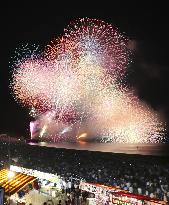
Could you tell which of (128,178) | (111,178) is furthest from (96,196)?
(128,178)

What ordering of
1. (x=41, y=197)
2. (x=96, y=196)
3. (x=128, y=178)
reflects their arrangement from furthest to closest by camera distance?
(x=41, y=197) < (x=128, y=178) < (x=96, y=196)

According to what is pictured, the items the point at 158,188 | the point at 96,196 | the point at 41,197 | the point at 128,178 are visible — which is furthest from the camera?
the point at 41,197

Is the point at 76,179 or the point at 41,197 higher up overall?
the point at 76,179

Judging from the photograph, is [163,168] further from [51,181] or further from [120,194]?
[51,181]

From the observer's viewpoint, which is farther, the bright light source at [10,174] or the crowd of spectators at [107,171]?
the bright light source at [10,174]

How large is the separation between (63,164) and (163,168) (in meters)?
5.72

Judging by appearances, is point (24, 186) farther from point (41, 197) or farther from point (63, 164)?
point (63, 164)

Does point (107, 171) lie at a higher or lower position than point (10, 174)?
higher

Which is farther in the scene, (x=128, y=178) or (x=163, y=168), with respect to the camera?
(x=163, y=168)

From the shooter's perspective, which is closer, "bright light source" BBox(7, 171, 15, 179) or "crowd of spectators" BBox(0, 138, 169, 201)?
"crowd of spectators" BBox(0, 138, 169, 201)

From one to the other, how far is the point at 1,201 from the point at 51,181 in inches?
104

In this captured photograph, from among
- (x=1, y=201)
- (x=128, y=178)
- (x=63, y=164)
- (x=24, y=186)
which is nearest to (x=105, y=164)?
(x=63, y=164)

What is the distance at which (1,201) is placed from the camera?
37.9 feet

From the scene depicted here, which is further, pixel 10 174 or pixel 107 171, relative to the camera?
pixel 107 171
